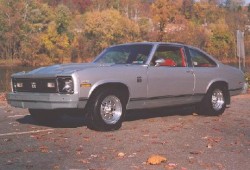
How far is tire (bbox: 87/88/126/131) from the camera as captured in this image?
8258 millimetres

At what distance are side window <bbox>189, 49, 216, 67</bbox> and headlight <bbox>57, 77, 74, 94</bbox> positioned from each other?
3355mm

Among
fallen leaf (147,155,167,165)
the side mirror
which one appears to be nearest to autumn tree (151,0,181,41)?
the side mirror

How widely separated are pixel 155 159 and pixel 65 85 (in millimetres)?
2606

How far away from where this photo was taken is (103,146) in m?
7.04

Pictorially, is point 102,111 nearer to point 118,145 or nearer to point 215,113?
point 118,145

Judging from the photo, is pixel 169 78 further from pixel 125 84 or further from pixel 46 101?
pixel 46 101

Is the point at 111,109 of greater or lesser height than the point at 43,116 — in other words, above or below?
above

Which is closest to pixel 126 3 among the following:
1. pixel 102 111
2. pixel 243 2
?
pixel 243 2

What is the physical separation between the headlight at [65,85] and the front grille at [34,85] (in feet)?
0.35

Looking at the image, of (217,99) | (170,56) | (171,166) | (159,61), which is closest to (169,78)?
(159,61)

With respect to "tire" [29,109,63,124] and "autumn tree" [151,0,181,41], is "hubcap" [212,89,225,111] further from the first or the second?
"autumn tree" [151,0,181,41]

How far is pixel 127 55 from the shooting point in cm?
965

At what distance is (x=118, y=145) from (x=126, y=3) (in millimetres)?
80800

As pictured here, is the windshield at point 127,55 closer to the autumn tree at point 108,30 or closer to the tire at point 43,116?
the tire at point 43,116
